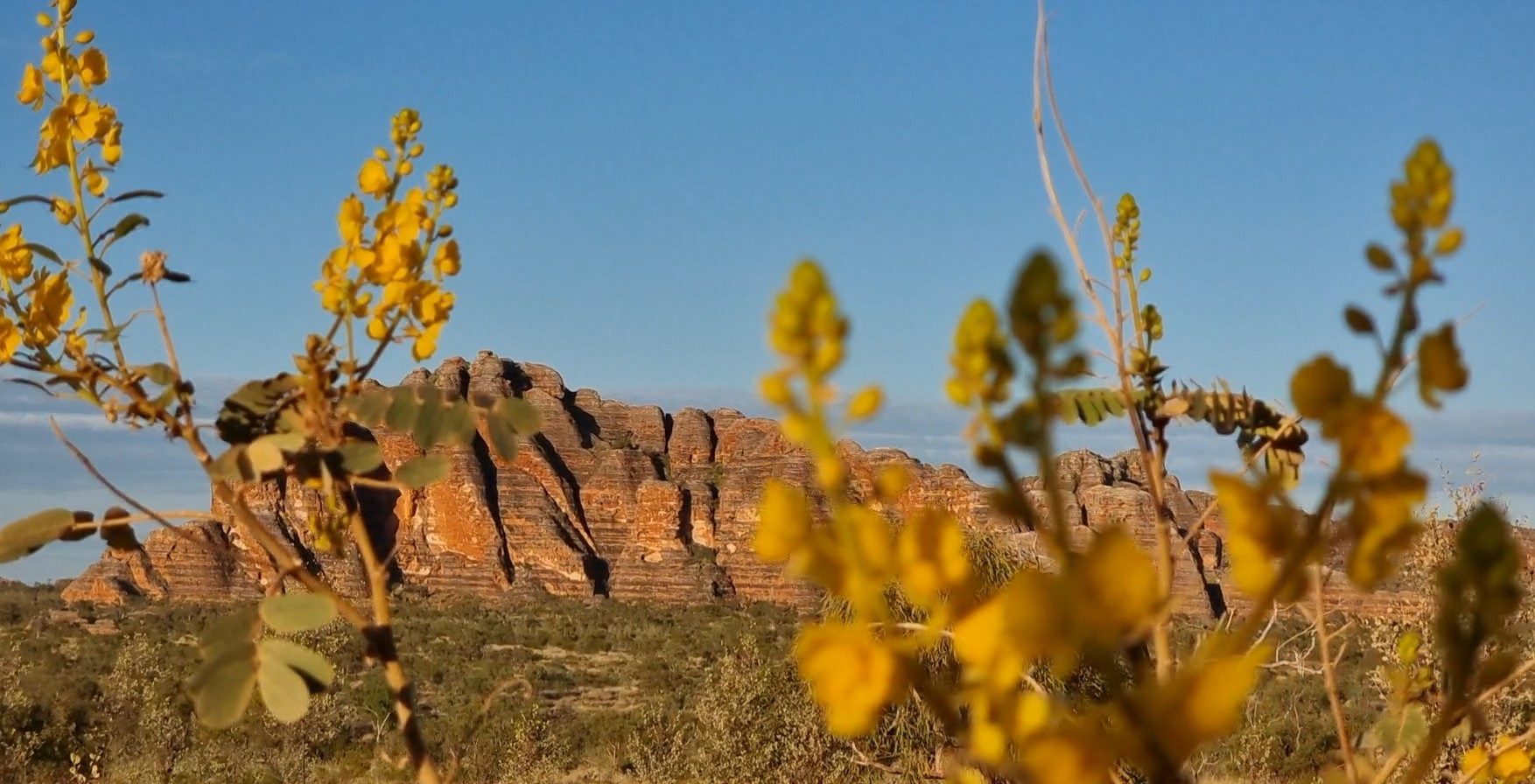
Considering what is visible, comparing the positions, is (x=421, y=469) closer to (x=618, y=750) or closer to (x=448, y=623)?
(x=618, y=750)

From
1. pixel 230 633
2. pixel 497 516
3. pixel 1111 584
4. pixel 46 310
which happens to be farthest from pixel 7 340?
pixel 497 516

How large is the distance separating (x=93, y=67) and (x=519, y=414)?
3.12 ft

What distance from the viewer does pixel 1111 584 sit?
0.64m

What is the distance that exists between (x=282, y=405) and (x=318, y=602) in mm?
358

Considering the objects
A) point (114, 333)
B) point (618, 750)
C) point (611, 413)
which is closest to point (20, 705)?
point (618, 750)

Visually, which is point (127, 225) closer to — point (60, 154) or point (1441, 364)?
point (60, 154)

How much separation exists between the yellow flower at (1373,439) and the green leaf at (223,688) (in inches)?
53.1

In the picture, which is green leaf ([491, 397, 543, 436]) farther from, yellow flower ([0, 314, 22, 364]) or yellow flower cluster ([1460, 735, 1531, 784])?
yellow flower cluster ([1460, 735, 1531, 784])

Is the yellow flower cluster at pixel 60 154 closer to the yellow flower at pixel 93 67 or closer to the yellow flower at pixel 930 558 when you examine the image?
the yellow flower at pixel 93 67

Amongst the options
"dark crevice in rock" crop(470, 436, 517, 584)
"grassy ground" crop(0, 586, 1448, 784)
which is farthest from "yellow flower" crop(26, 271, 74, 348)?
"dark crevice in rock" crop(470, 436, 517, 584)

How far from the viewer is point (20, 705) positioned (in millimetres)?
25188

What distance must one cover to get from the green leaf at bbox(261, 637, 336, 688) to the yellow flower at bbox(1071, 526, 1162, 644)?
1305 millimetres

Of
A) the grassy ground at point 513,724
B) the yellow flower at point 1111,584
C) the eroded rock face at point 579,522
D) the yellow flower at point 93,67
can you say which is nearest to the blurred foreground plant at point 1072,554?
the yellow flower at point 1111,584

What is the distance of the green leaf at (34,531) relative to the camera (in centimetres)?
195
